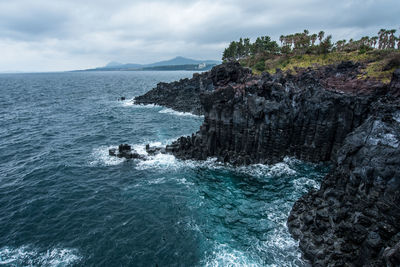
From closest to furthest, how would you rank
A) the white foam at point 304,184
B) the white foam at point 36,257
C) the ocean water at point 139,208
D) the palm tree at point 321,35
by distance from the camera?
the white foam at point 36,257, the ocean water at point 139,208, the white foam at point 304,184, the palm tree at point 321,35

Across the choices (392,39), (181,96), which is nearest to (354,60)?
(392,39)

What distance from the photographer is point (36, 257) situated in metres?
24.4

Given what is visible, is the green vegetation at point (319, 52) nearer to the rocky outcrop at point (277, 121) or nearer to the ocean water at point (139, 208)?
the rocky outcrop at point (277, 121)

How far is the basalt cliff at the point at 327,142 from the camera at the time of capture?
68.8 ft

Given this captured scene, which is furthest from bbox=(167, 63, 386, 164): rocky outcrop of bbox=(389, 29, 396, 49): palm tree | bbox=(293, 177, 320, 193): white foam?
bbox=(389, 29, 396, 49): palm tree

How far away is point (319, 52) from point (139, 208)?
3617 inches

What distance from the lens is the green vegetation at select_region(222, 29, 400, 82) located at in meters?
58.6

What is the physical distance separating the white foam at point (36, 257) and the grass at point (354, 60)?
60196 mm

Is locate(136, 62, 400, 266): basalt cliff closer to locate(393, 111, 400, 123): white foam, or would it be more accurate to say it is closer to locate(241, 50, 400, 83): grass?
locate(393, 111, 400, 123): white foam

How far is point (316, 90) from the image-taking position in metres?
44.3

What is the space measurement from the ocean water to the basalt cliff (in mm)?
3084

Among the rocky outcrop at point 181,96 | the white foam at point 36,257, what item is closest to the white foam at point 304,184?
the white foam at point 36,257

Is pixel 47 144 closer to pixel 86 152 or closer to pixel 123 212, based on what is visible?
pixel 86 152

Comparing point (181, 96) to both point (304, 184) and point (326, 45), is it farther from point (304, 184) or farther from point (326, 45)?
point (304, 184)
